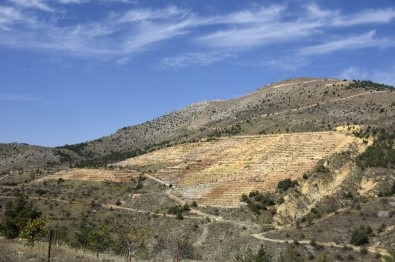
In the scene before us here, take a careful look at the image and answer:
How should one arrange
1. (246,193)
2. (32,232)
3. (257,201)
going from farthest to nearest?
(246,193)
(257,201)
(32,232)

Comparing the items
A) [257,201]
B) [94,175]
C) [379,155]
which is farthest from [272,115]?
[257,201]

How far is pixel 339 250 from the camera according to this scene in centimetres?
4722

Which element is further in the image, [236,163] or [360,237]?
[236,163]

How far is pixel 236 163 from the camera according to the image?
260 ft

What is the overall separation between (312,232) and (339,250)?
16.2 feet

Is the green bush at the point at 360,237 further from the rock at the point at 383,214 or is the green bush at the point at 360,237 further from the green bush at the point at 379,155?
the green bush at the point at 379,155

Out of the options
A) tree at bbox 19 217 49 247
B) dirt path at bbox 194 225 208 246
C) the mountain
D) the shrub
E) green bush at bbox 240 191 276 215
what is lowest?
dirt path at bbox 194 225 208 246

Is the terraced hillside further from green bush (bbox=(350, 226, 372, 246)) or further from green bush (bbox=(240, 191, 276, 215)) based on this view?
green bush (bbox=(350, 226, 372, 246))

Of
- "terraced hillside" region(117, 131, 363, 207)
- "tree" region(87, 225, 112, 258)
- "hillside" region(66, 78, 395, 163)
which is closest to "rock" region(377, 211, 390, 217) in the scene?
"terraced hillside" region(117, 131, 363, 207)

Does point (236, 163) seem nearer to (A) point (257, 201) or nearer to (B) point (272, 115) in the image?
(A) point (257, 201)

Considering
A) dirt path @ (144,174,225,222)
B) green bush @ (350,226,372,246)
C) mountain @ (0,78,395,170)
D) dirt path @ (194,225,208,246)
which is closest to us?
green bush @ (350,226,372,246)

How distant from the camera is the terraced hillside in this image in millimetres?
70188

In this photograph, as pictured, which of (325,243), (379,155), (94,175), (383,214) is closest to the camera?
(325,243)

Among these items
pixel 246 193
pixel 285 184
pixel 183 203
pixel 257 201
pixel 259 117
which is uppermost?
pixel 259 117
